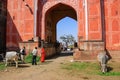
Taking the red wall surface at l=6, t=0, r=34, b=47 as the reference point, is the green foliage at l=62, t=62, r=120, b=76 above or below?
below

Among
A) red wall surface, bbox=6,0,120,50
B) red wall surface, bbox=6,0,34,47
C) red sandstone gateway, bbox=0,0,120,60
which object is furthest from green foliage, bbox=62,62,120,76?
red wall surface, bbox=6,0,34,47

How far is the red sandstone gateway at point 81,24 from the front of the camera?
18500 millimetres

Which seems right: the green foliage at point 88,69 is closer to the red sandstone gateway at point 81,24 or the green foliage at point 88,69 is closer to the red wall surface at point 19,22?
the red sandstone gateway at point 81,24

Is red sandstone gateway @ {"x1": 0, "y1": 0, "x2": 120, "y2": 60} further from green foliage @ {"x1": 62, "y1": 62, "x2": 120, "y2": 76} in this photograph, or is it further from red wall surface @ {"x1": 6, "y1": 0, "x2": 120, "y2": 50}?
green foliage @ {"x1": 62, "y1": 62, "x2": 120, "y2": 76}

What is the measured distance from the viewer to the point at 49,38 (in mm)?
23109

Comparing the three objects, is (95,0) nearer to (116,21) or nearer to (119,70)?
(116,21)

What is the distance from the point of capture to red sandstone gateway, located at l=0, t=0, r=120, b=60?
1850 centimetres

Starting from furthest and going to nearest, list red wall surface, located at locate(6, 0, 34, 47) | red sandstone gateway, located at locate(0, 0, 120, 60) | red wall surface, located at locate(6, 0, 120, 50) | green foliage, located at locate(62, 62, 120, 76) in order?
red wall surface, located at locate(6, 0, 34, 47), red wall surface, located at locate(6, 0, 120, 50), red sandstone gateway, located at locate(0, 0, 120, 60), green foliage, located at locate(62, 62, 120, 76)

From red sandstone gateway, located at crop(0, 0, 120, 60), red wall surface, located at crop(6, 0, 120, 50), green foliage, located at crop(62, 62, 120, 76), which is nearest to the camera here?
green foliage, located at crop(62, 62, 120, 76)

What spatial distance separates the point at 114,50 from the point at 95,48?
206cm

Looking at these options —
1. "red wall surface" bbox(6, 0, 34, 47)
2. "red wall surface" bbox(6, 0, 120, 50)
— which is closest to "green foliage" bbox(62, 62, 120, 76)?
"red wall surface" bbox(6, 0, 120, 50)

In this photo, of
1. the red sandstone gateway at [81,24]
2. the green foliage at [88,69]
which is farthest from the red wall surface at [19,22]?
the green foliage at [88,69]

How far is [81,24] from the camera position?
63.3 ft

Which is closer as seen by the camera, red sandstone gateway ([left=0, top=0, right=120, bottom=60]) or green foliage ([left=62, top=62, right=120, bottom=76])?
green foliage ([left=62, top=62, right=120, bottom=76])
